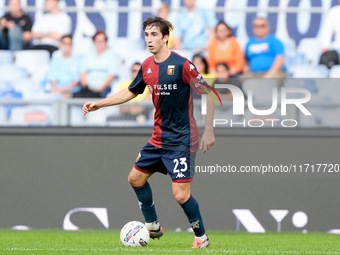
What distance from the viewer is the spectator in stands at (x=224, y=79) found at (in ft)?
22.3

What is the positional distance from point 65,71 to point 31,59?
0.67 m

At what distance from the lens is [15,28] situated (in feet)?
26.5

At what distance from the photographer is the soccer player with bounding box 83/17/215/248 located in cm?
453

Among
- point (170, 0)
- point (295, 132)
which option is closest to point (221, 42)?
point (170, 0)

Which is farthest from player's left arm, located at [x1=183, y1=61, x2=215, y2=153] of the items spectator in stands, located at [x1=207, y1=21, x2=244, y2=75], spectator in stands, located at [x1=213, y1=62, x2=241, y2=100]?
spectator in stands, located at [x1=207, y1=21, x2=244, y2=75]

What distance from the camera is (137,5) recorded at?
805 cm

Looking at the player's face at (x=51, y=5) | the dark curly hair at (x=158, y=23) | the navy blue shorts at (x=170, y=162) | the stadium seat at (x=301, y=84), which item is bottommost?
the navy blue shorts at (x=170, y=162)

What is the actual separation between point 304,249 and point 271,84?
274 cm

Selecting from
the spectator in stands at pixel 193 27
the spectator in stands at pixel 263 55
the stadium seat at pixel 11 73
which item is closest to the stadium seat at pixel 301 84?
the spectator in stands at pixel 263 55

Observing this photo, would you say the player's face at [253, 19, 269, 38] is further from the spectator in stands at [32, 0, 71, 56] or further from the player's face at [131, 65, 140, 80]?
the spectator in stands at [32, 0, 71, 56]

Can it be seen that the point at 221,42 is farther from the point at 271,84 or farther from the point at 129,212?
the point at 129,212

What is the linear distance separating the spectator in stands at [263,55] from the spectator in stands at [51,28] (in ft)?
8.78

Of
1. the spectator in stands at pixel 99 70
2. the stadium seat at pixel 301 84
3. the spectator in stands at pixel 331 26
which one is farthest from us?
the spectator in stands at pixel 331 26

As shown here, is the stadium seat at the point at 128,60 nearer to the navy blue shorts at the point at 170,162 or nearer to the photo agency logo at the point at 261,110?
the photo agency logo at the point at 261,110
